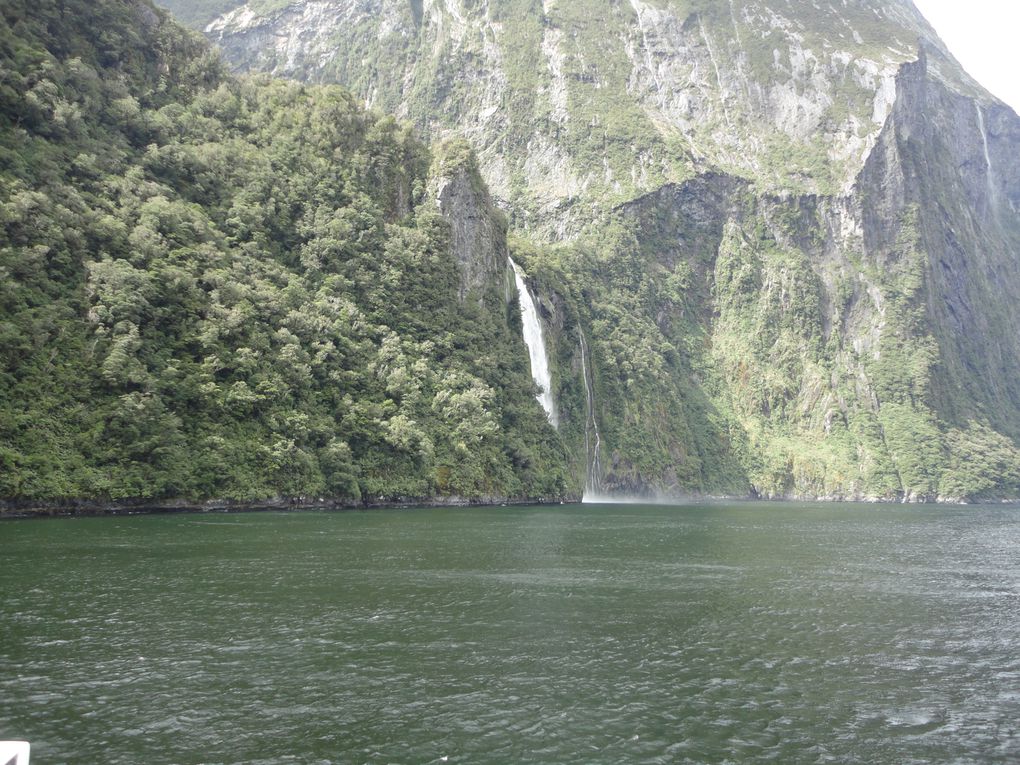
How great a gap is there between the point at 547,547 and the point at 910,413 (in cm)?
15848

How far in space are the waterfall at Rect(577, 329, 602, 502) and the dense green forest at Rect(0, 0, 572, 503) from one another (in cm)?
1807

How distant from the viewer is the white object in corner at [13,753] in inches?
283

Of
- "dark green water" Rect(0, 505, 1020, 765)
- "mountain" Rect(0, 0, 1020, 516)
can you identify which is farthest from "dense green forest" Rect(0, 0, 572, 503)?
"dark green water" Rect(0, 505, 1020, 765)

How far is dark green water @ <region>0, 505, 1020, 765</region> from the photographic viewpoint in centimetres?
1502

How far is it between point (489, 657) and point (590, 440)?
11014 centimetres

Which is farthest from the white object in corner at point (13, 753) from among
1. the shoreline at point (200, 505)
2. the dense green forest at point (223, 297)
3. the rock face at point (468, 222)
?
the rock face at point (468, 222)

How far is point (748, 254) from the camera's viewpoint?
19638 centimetres

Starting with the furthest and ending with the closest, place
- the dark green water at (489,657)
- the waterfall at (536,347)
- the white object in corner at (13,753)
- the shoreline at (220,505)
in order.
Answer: the waterfall at (536,347), the shoreline at (220,505), the dark green water at (489,657), the white object in corner at (13,753)

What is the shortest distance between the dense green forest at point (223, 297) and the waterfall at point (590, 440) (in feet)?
59.3

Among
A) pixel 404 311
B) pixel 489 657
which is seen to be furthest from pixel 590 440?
pixel 489 657

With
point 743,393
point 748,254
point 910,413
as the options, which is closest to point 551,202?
point 748,254

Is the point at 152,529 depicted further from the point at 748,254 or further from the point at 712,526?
the point at 748,254

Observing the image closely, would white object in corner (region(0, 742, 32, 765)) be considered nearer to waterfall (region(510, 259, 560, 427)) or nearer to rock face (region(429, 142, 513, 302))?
rock face (region(429, 142, 513, 302))

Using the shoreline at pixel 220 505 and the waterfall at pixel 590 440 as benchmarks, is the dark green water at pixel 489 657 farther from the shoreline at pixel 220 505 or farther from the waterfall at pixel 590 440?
the waterfall at pixel 590 440
